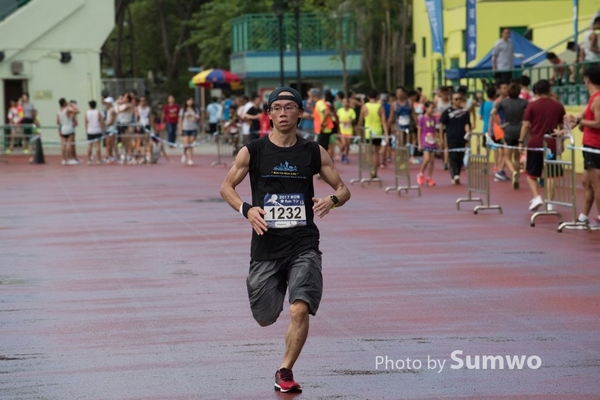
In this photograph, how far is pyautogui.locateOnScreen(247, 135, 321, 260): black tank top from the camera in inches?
316

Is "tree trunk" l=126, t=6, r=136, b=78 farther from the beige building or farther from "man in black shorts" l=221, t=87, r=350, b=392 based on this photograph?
"man in black shorts" l=221, t=87, r=350, b=392

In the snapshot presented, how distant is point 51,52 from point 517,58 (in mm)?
20100

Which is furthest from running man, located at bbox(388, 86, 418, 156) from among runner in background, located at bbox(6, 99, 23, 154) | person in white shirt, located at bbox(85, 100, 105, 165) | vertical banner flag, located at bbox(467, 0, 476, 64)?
runner in background, located at bbox(6, 99, 23, 154)

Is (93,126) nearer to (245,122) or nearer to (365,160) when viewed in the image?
(245,122)

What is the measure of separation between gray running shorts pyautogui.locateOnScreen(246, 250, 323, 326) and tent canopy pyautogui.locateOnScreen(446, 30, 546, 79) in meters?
26.6

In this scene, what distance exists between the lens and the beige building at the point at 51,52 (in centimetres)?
4781

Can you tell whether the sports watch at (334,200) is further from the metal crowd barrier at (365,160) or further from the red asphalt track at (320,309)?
the metal crowd barrier at (365,160)

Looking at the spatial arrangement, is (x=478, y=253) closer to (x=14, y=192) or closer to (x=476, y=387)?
(x=476, y=387)

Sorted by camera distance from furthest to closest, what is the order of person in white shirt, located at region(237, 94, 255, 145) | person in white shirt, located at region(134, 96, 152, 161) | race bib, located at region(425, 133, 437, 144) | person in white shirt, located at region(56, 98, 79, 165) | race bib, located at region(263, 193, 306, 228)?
person in white shirt, located at region(134, 96, 152, 161) → person in white shirt, located at region(56, 98, 79, 165) → person in white shirt, located at region(237, 94, 255, 145) → race bib, located at region(425, 133, 437, 144) → race bib, located at region(263, 193, 306, 228)

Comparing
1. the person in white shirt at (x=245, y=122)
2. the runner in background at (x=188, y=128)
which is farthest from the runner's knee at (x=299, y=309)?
the runner in background at (x=188, y=128)

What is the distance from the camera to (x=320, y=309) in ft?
35.6

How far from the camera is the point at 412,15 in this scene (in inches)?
2169

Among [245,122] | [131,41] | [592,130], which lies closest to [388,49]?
[245,122]

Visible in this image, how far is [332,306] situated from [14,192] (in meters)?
15.7
